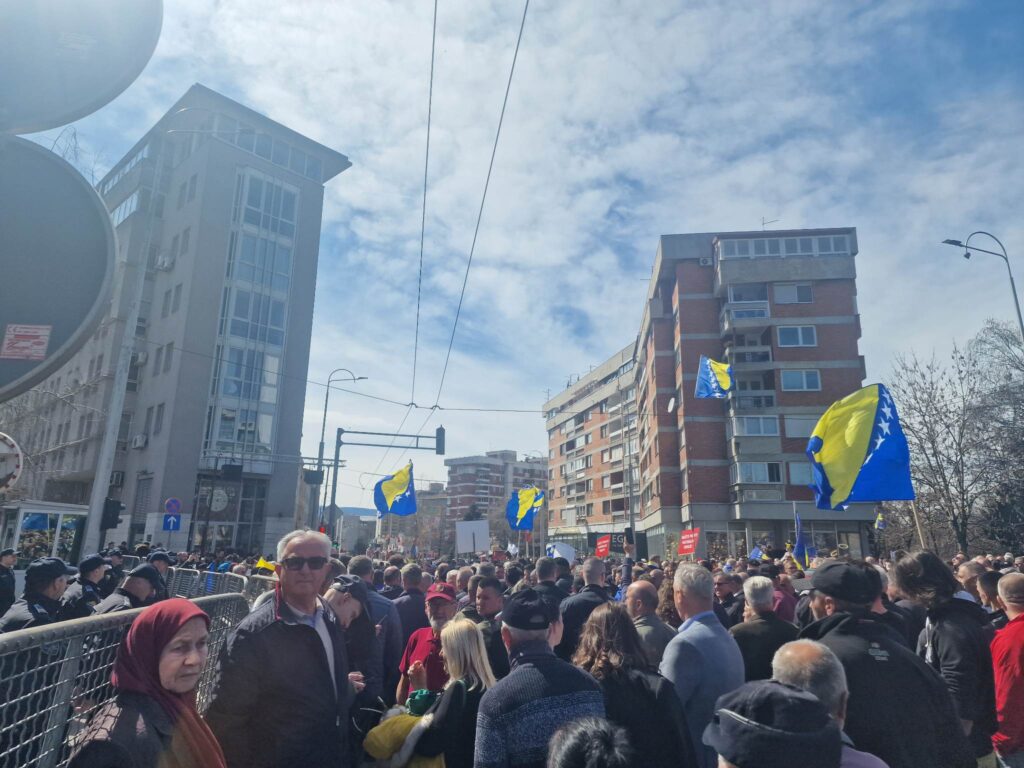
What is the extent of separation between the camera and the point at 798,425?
1596 inches

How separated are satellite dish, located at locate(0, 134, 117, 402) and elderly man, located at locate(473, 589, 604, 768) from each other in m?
2.20

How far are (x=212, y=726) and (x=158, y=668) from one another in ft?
2.52

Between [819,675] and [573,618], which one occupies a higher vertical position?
[819,675]

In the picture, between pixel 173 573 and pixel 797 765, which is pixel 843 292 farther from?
pixel 797 765

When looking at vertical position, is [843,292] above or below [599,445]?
above

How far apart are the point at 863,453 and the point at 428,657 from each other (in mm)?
6928

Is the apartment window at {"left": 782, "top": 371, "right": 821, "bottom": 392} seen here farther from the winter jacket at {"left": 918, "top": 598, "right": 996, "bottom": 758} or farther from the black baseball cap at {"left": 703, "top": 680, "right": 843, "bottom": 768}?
the black baseball cap at {"left": 703, "top": 680, "right": 843, "bottom": 768}

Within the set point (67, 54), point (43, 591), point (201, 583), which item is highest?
point (67, 54)

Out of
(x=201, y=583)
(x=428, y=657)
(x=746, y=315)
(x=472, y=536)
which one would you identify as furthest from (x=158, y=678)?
(x=746, y=315)

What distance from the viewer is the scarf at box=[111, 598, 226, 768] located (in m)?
2.32

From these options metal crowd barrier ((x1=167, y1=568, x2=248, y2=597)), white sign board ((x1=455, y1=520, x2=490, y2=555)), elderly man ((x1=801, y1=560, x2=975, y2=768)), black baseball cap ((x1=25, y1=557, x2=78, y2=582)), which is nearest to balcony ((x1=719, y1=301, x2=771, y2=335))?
white sign board ((x1=455, y1=520, x2=490, y2=555))

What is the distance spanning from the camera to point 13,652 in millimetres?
1984

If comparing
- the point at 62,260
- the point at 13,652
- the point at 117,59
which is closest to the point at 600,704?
the point at 13,652

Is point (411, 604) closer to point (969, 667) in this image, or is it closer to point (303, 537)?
point (303, 537)
